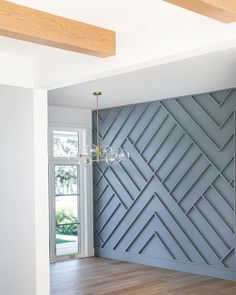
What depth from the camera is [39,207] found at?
523cm

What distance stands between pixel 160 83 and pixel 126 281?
9.30ft

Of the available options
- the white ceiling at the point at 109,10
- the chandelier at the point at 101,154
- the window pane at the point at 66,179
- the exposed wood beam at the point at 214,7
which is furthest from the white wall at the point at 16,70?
the window pane at the point at 66,179

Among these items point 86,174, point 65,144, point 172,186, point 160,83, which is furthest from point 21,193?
point 86,174

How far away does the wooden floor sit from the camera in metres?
6.29

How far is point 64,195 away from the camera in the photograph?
8.78 meters

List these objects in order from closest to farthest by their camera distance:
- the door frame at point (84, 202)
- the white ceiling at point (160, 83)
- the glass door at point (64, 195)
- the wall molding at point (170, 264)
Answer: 1. the white ceiling at point (160, 83)
2. the wall molding at point (170, 264)
3. the glass door at point (64, 195)
4. the door frame at point (84, 202)

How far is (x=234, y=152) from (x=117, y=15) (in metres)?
3.53

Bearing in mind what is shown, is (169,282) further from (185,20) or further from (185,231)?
(185,20)

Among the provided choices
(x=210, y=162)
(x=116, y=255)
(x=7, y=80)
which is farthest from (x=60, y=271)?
(x=7, y=80)

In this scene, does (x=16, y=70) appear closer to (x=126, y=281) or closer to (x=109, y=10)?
(x=109, y=10)

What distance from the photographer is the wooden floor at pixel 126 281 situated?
20.6 feet

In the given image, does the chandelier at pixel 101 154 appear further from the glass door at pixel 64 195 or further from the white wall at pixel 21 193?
the white wall at pixel 21 193

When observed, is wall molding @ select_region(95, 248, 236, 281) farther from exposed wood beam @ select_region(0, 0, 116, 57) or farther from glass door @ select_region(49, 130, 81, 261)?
exposed wood beam @ select_region(0, 0, 116, 57)

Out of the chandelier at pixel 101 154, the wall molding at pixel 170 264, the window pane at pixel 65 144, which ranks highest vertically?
the window pane at pixel 65 144
